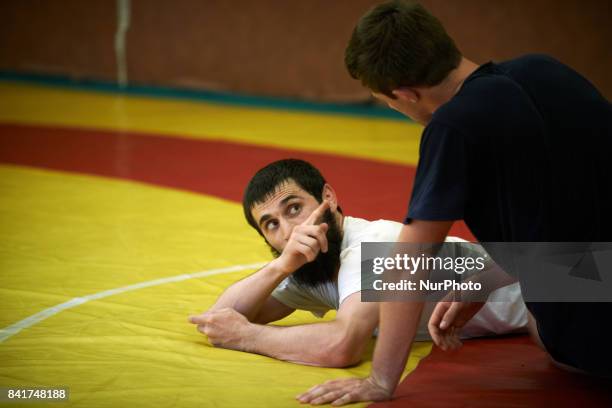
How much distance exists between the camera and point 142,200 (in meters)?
6.06

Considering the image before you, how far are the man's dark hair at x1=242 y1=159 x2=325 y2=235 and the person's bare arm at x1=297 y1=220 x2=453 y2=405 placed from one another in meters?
0.88

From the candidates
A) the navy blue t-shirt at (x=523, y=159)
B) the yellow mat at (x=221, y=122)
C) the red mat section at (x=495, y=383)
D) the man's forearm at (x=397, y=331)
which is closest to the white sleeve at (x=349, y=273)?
the red mat section at (x=495, y=383)

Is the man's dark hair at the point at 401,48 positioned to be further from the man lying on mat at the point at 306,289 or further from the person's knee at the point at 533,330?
the person's knee at the point at 533,330

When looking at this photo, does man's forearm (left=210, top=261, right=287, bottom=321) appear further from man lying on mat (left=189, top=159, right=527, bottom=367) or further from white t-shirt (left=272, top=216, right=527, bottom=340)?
white t-shirt (left=272, top=216, right=527, bottom=340)

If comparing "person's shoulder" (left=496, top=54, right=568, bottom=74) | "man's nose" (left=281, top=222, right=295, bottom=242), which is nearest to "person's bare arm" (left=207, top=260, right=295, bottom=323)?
"man's nose" (left=281, top=222, right=295, bottom=242)

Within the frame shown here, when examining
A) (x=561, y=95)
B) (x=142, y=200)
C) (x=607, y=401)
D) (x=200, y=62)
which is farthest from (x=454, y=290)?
(x=200, y=62)

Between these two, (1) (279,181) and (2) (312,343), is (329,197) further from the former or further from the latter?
(2) (312,343)

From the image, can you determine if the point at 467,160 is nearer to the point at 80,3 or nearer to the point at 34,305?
the point at 34,305

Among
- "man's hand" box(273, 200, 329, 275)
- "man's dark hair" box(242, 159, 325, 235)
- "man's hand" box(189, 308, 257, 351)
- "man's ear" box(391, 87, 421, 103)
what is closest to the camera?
"man's ear" box(391, 87, 421, 103)

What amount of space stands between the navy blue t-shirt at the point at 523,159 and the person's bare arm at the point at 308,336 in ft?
1.99

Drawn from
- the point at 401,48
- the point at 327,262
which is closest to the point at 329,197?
the point at 327,262

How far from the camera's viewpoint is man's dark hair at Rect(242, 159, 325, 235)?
3.37 m

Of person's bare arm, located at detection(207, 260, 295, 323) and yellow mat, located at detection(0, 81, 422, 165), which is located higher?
yellow mat, located at detection(0, 81, 422, 165)

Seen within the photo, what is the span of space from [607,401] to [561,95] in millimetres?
1013
